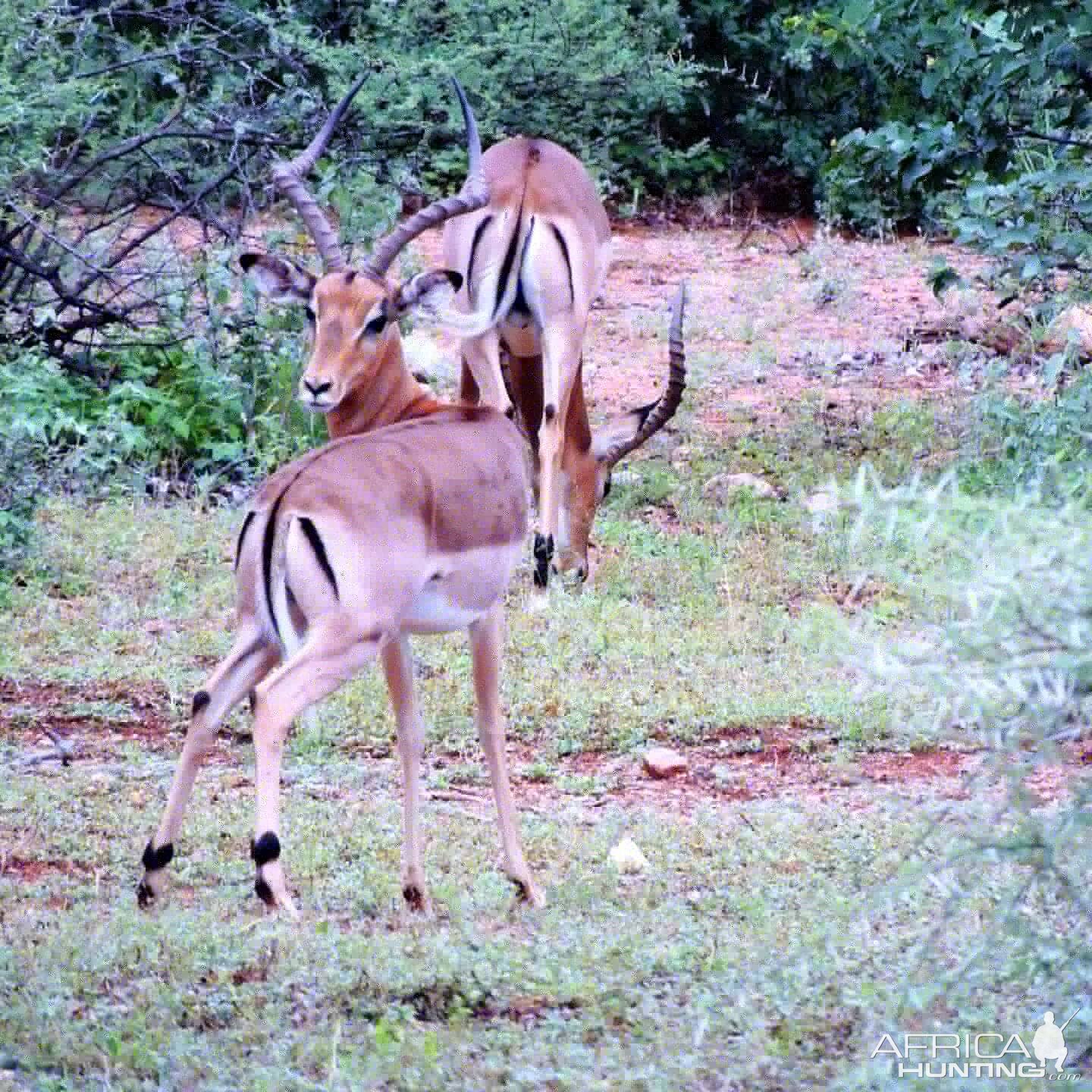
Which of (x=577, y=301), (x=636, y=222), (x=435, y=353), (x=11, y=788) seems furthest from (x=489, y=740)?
(x=636, y=222)

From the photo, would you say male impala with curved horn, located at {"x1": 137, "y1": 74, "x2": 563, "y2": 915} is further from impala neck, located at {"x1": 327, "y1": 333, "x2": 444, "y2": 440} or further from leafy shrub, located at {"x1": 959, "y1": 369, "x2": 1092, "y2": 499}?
leafy shrub, located at {"x1": 959, "y1": 369, "x2": 1092, "y2": 499}

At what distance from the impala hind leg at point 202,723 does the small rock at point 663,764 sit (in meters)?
1.53

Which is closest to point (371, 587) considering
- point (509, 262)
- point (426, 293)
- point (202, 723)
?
point (202, 723)

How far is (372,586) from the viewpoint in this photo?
4762 millimetres

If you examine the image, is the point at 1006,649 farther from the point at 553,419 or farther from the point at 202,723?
the point at 553,419

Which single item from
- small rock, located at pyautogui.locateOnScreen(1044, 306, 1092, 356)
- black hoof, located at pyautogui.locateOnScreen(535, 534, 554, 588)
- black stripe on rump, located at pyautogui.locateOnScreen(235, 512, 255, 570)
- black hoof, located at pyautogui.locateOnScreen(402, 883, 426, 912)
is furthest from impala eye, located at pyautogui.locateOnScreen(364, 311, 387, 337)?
small rock, located at pyautogui.locateOnScreen(1044, 306, 1092, 356)

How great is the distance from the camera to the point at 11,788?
5820mm

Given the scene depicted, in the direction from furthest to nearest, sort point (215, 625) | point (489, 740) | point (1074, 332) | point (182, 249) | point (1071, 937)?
point (182, 249), point (1074, 332), point (215, 625), point (489, 740), point (1071, 937)

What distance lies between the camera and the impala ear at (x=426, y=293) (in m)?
5.98

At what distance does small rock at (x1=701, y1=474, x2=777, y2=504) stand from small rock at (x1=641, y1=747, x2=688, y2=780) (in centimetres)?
307

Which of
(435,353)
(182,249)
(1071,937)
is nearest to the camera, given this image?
(1071,937)

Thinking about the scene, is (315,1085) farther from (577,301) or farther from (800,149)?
(800,149)

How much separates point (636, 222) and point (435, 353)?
3.33m

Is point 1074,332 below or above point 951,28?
below
